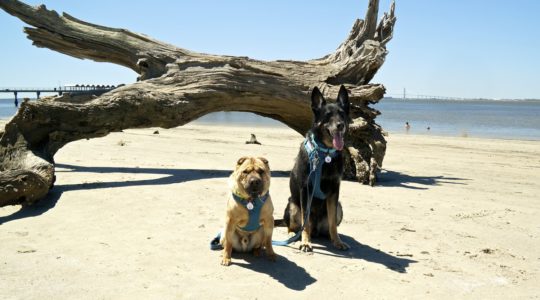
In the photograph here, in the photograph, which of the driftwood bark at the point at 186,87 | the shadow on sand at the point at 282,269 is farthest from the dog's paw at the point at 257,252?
the driftwood bark at the point at 186,87

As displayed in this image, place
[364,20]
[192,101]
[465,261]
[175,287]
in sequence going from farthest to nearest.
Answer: [364,20] → [192,101] → [465,261] → [175,287]

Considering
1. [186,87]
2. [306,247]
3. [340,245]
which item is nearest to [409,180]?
[340,245]

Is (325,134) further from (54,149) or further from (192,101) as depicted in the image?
(54,149)

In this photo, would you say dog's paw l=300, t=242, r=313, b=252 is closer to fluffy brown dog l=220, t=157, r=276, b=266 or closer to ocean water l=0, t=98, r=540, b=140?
fluffy brown dog l=220, t=157, r=276, b=266

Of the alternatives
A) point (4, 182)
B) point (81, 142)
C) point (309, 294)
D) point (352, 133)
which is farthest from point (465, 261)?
point (81, 142)

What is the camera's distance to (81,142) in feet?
48.7

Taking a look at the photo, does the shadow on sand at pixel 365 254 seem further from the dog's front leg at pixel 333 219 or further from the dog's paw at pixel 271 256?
the dog's paw at pixel 271 256

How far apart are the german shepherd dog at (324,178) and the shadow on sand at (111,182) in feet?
12.6

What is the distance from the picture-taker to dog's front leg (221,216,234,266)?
188 inches

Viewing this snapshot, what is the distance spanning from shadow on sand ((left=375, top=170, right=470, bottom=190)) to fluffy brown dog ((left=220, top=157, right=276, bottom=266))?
5467mm

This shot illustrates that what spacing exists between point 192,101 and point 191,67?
1.02m

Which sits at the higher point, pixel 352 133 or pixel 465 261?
pixel 352 133

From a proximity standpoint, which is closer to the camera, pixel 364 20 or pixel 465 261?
pixel 465 261

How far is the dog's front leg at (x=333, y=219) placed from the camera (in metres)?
5.57
